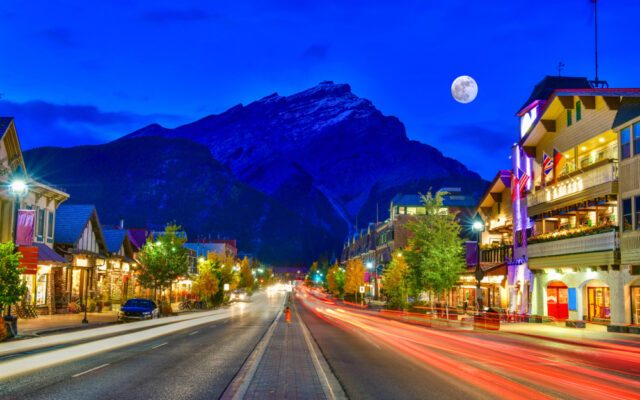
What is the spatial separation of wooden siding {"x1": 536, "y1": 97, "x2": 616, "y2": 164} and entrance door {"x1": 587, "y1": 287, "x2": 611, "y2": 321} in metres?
9.51

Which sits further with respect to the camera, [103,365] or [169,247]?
[169,247]

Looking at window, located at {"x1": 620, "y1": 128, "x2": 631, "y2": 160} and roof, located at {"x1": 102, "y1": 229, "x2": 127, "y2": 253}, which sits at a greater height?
window, located at {"x1": 620, "y1": 128, "x2": 631, "y2": 160}

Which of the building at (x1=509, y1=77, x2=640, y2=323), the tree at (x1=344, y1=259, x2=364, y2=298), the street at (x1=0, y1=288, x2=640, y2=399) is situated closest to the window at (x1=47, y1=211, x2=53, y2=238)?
the street at (x1=0, y1=288, x2=640, y2=399)

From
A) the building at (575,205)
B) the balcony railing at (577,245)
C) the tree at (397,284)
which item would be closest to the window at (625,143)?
the building at (575,205)

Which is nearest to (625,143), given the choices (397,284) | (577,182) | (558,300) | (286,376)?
(577,182)

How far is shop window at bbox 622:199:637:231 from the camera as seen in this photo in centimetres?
3272

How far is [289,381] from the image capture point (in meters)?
13.1

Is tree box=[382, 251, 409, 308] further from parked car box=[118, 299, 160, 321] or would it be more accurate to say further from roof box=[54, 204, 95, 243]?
roof box=[54, 204, 95, 243]

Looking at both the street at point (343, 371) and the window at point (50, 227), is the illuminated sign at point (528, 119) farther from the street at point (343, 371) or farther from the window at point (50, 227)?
the window at point (50, 227)

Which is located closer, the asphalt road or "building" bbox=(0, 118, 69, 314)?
the asphalt road

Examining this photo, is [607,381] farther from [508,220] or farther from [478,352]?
[508,220]

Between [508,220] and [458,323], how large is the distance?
13.4 metres

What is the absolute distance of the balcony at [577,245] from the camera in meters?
33.9

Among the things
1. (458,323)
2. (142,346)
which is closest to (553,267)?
(458,323)
